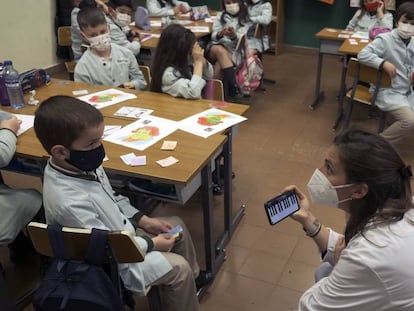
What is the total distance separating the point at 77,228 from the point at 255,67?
10.6 ft

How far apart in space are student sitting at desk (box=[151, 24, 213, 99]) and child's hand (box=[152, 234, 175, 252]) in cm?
103

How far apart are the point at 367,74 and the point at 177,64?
1544 millimetres

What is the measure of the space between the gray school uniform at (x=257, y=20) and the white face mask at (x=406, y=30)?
1.64 metres

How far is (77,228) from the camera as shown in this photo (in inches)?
56.8

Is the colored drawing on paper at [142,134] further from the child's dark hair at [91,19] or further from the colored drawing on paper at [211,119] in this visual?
the child's dark hair at [91,19]

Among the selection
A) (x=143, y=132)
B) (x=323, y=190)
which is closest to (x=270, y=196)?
(x=143, y=132)

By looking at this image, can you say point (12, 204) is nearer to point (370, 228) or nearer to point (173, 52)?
point (173, 52)

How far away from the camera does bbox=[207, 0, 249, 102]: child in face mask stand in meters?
4.25

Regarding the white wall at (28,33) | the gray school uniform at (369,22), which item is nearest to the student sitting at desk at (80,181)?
the gray school uniform at (369,22)

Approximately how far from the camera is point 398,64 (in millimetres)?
3268

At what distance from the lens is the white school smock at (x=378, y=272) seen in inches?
43.3

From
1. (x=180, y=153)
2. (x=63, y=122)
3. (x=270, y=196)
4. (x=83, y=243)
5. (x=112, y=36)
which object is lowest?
(x=270, y=196)

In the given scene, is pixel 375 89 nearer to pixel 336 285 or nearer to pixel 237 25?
pixel 237 25

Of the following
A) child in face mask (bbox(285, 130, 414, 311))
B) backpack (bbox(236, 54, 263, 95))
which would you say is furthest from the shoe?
backpack (bbox(236, 54, 263, 95))
